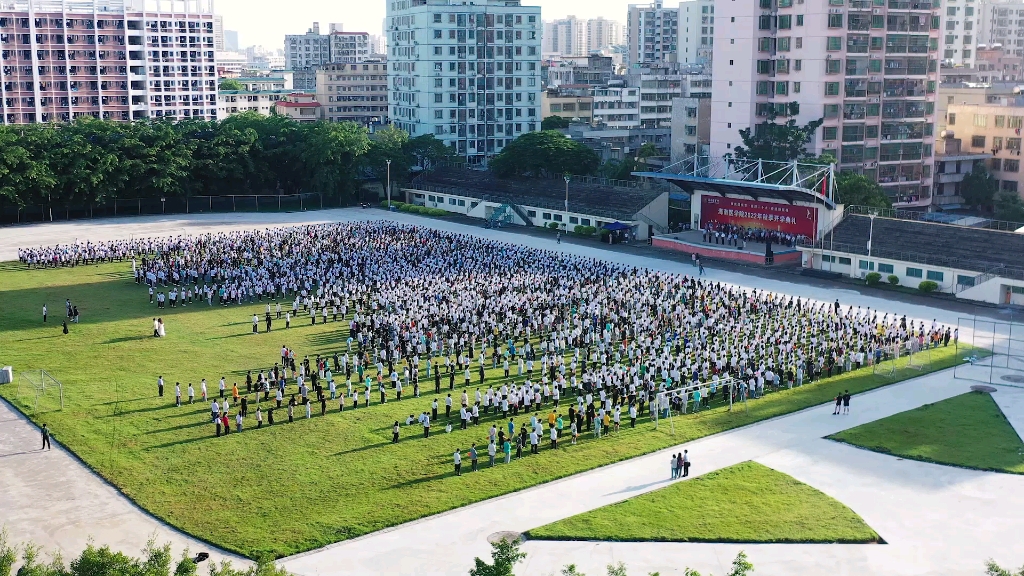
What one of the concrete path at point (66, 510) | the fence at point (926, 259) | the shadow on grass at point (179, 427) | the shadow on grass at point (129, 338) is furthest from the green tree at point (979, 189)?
the concrete path at point (66, 510)

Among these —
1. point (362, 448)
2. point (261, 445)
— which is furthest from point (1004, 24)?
point (261, 445)

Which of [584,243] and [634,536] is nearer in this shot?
[634,536]

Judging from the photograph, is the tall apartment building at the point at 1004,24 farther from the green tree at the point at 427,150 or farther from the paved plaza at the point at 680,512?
the paved plaza at the point at 680,512

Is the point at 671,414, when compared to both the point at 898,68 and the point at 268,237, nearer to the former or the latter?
the point at 268,237

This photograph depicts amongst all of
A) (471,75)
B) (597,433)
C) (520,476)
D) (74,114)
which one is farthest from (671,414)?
(74,114)

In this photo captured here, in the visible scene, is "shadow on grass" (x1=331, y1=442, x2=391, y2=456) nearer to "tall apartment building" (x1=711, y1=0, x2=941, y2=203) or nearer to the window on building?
the window on building
